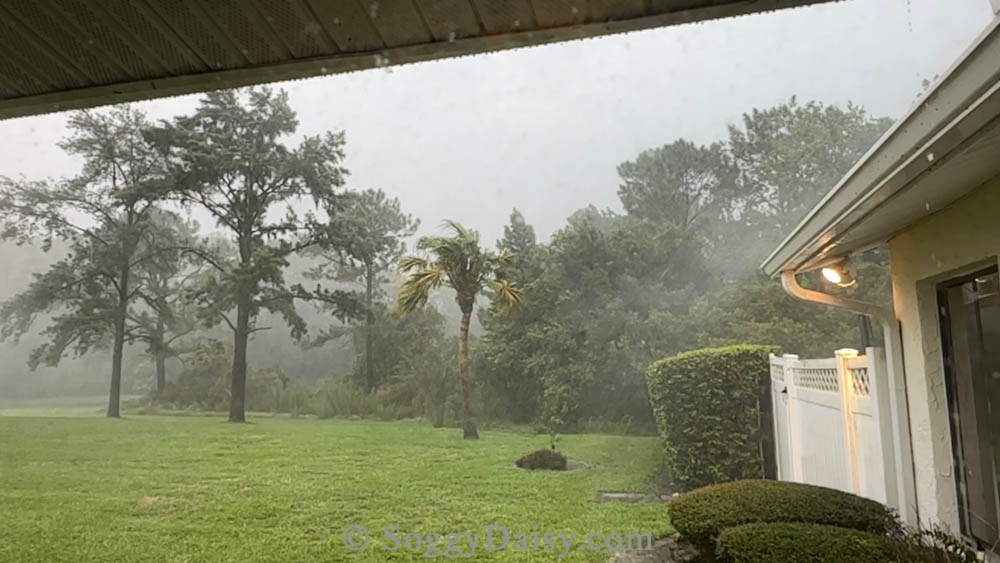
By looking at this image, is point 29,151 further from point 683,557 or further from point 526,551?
point 683,557

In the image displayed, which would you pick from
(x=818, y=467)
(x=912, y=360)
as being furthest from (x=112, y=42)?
(x=818, y=467)

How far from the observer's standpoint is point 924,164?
0.95 meters

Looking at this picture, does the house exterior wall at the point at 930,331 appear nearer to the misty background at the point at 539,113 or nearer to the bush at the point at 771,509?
the bush at the point at 771,509

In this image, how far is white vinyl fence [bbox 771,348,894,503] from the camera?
6.35 feet

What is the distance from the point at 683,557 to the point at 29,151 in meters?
4.59

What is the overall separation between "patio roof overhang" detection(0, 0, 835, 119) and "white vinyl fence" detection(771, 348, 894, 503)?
5.12 feet

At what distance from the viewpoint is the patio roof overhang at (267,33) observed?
896mm

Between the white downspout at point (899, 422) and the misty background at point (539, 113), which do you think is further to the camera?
the misty background at point (539, 113)

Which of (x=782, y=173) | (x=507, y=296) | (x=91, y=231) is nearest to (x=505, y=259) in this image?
(x=507, y=296)

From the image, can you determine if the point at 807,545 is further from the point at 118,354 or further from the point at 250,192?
the point at 118,354

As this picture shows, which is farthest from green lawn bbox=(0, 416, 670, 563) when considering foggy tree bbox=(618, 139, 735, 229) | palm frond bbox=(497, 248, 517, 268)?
foggy tree bbox=(618, 139, 735, 229)

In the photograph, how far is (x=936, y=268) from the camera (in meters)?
1.59

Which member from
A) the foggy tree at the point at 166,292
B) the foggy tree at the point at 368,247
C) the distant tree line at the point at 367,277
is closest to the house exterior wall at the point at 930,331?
the distant tree line at the point at 367,277

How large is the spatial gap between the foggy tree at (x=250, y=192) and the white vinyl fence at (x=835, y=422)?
2700mm
